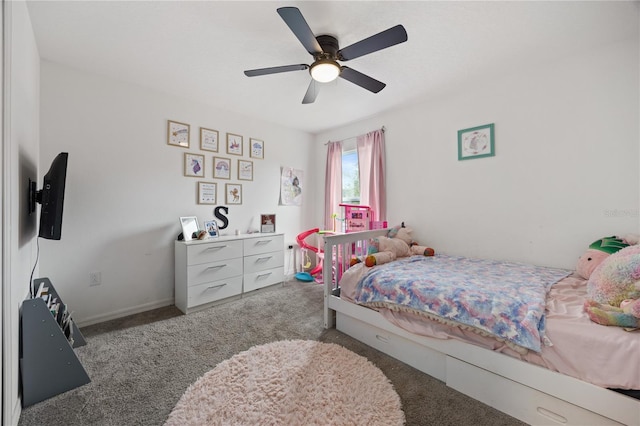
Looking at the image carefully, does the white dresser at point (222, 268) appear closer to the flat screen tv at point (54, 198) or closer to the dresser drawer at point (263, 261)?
the dresser drawer at point (263, 261)

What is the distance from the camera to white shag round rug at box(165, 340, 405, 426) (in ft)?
4.19

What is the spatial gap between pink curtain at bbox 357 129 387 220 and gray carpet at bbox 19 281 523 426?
1448mm

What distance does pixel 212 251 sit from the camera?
2713mm

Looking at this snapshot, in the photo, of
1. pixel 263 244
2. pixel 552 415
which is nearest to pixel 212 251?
pixel 263 244

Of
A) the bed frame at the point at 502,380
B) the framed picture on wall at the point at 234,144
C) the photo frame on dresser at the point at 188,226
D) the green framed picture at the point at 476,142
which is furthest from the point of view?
the framed picture on wall at the point at 234,144

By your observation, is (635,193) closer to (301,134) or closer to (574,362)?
(574,362)

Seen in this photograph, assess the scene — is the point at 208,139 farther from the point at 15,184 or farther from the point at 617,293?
the point at 617,293

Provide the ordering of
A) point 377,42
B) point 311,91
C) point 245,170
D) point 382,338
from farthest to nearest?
point 245,170
point 311,91
point 382,338
point 377,42

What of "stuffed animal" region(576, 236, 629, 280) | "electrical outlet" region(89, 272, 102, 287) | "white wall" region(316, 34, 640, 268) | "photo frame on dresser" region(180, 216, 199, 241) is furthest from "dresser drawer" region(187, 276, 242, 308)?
"stuffed animal" region(576, 236, 629, 280)

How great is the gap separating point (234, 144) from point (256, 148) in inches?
12.5

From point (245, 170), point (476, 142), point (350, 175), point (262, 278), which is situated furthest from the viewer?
point (350, 175)

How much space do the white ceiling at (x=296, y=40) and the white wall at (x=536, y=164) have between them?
0.21 metres

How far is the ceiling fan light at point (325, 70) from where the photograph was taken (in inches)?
69.0

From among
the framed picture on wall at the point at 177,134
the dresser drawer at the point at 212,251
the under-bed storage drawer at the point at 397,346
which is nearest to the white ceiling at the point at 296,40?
the framed picture on wall at the point at 177,134
